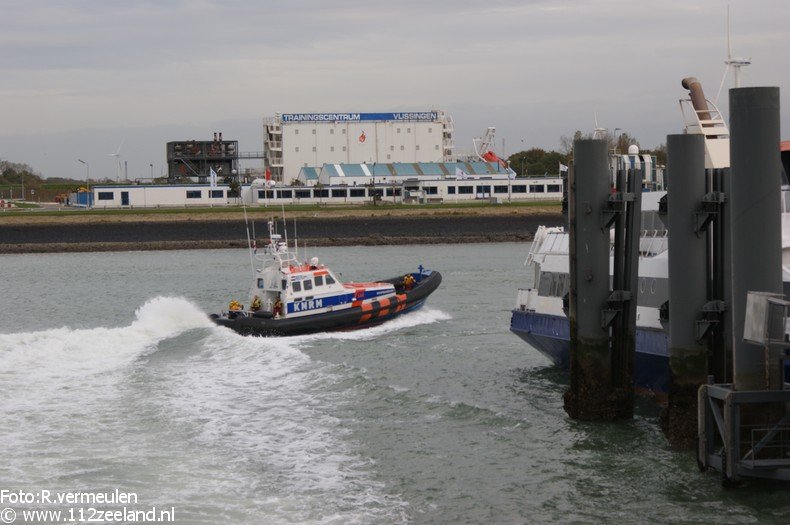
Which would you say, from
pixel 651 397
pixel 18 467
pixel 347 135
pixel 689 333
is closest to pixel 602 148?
pixel 689 333

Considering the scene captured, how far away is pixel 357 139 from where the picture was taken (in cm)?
12438

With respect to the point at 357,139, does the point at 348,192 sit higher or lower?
lower

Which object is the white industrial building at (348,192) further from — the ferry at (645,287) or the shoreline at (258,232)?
the ferry at (645,287)

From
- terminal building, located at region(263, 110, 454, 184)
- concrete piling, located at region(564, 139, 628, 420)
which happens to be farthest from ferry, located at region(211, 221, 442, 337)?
terminal building, located at region(263, 110, 454, 184)

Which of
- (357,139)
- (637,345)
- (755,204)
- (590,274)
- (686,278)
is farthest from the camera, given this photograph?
(357,139)

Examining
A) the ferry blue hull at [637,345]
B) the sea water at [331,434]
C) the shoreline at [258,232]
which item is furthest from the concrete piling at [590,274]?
the shoreline at [258,232]

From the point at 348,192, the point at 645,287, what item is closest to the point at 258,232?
the point at 348,192

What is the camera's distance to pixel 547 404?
21.0 metres

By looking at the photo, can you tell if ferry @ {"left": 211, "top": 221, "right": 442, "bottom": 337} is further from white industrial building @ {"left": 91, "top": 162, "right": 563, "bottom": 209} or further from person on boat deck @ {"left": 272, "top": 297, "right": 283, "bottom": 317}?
white industrial building @ {"left": 91, "top": 162, "right": 563, "bottom": 209}

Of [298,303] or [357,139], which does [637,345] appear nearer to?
[298,303]

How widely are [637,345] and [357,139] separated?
10541 cm

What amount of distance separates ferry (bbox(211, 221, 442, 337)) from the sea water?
540 mm

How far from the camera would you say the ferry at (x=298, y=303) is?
30953 millimetres

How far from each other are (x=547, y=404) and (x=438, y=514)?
23.3 ft
